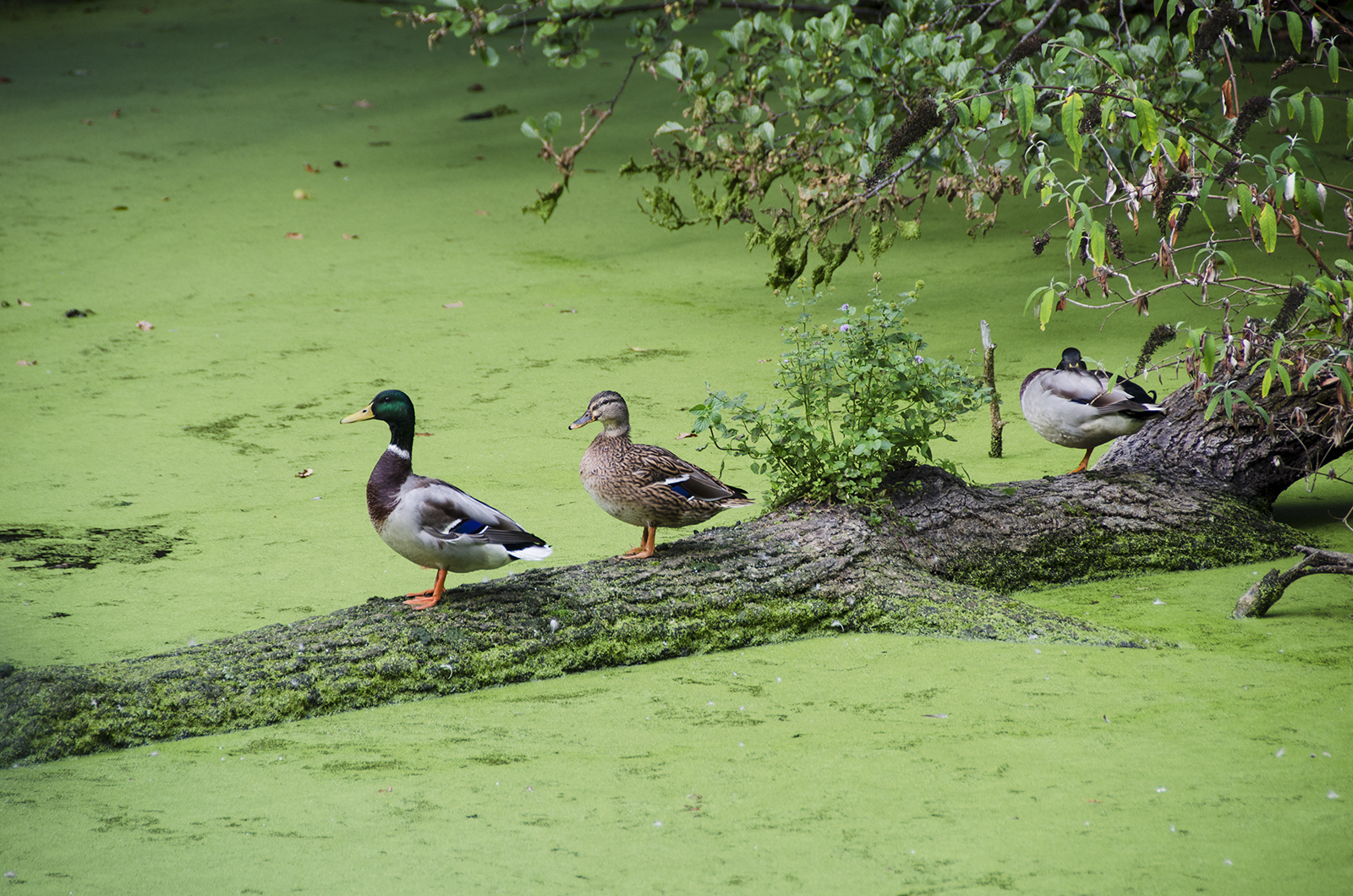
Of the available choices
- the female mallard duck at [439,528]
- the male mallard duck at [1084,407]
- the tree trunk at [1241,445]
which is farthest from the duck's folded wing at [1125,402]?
the female mallard duck at [439,528]

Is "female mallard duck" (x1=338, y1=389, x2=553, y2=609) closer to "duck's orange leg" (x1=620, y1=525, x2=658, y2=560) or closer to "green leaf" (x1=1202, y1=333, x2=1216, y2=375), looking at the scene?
"duck's orange leg" (x1=620, y1=525, x2=658, y2=560)

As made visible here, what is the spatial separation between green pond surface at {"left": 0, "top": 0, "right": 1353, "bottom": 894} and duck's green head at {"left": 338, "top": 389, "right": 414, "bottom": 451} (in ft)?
1.89

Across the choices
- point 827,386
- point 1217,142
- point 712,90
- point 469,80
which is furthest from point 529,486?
point 469,80

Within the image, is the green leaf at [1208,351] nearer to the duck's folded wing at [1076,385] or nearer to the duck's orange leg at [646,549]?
the duck's folded wing at [1076,385]

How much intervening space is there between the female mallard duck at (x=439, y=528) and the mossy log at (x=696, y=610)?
0.11 meters

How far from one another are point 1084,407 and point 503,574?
1938 millimetres

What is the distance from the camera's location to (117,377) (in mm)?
5418

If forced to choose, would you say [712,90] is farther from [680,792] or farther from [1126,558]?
[680,792]

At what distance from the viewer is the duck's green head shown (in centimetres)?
308

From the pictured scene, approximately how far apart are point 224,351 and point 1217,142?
15.1 feet

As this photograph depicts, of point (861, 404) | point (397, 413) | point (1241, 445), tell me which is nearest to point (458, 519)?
point (397, 413)

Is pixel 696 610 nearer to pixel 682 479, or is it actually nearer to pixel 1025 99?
pixel 682 479

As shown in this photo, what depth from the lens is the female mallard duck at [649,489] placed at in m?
3.12

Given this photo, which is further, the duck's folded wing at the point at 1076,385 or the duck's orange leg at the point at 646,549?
the duck's folded wing at the point at 1076,385
